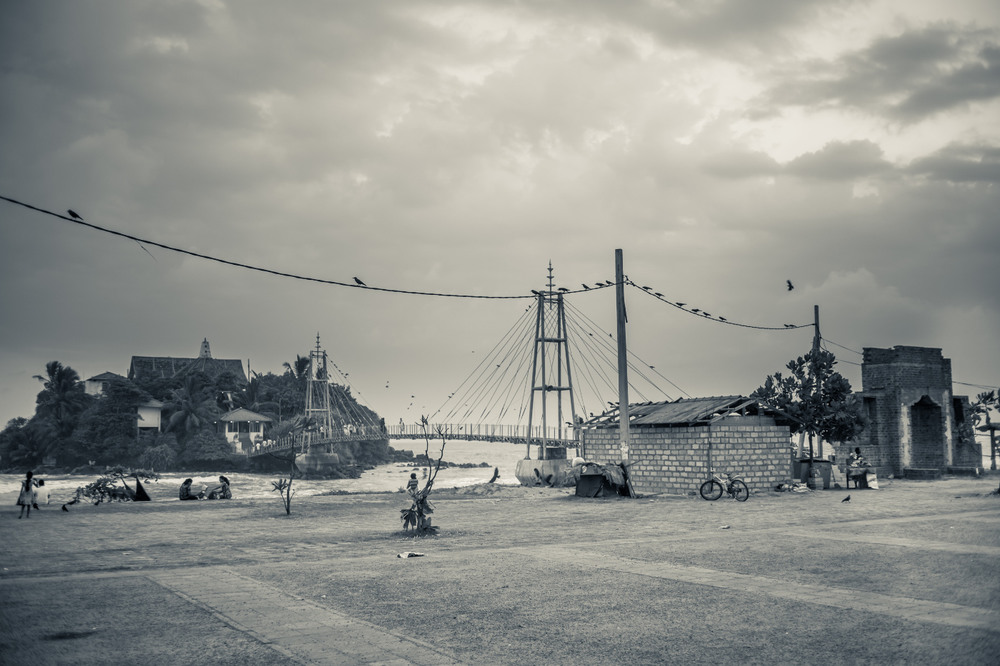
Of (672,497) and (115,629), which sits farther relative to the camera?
(672,497)

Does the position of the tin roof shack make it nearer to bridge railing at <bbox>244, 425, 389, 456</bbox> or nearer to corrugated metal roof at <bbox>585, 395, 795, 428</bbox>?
corrugated metal roof at <bbox>585, 395, 795, 428</bbox>

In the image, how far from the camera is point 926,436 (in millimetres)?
37656

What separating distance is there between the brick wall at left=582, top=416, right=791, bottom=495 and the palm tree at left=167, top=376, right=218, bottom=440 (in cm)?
6343

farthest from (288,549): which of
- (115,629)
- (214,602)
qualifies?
(115,629)

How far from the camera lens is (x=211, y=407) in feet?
280

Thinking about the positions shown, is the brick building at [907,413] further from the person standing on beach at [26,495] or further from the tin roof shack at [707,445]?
the person standing on beach at [26,495]

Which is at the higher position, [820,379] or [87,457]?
[820,379]

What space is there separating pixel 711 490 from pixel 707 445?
2118 millimetres

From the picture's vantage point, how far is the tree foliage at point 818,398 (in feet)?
106

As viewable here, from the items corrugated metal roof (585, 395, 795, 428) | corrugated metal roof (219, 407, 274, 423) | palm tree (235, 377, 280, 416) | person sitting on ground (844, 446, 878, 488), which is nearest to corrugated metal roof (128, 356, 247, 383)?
palm tree (235, 377, 280, 416)

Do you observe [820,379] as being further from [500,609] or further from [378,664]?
[378,664]

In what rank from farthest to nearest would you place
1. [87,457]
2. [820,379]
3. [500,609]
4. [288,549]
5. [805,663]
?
[87,457] < [820,379] < [288,549] < [500,609] < [805,663]

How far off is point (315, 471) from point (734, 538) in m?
77.2

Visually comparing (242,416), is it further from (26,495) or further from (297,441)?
(26,495)
